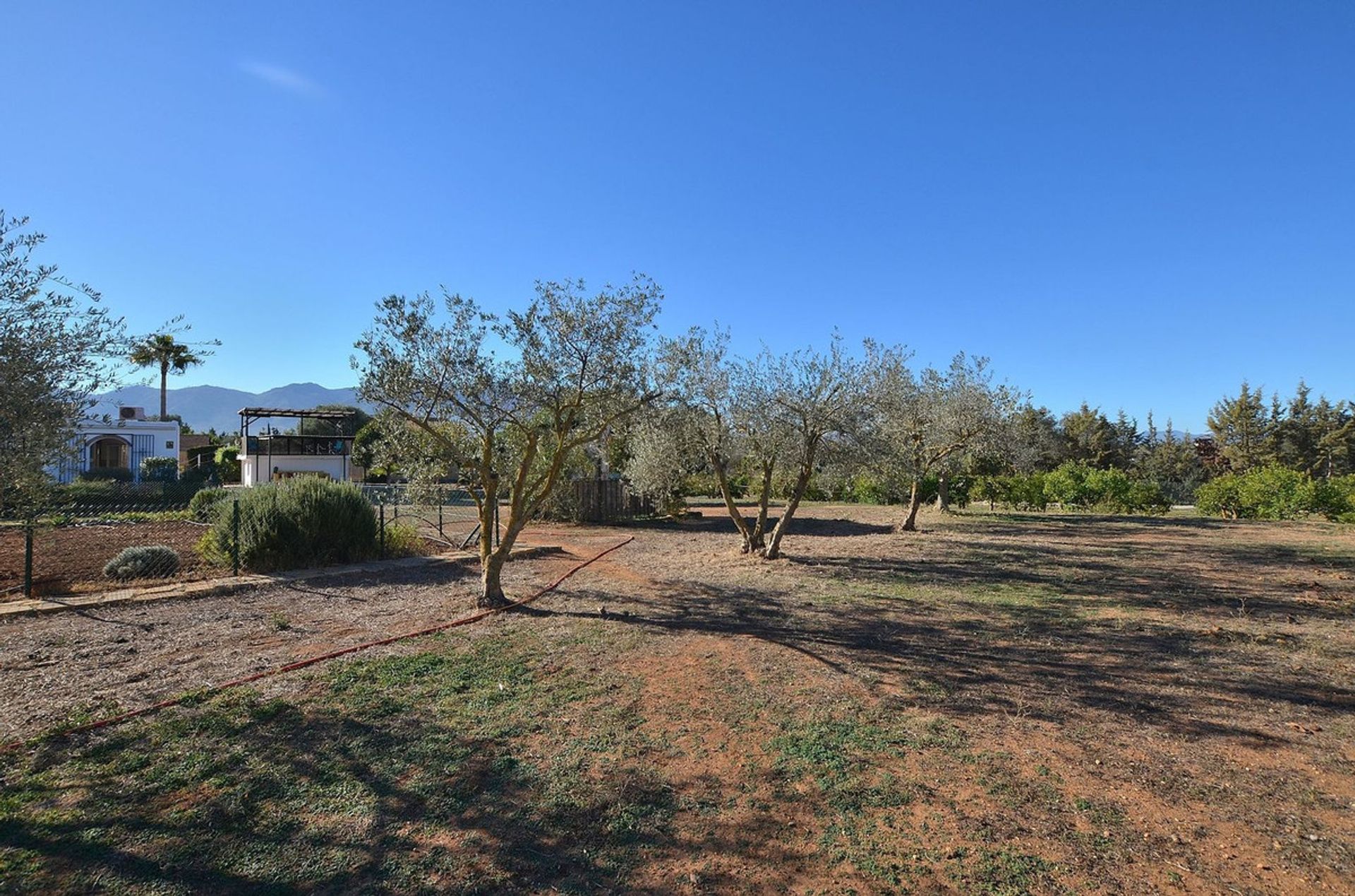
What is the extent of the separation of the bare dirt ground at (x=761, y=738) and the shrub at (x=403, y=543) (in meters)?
2.75

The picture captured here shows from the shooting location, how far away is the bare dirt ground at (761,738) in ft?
10.5

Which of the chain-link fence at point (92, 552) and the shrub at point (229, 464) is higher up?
the shrub at point (229, 464)

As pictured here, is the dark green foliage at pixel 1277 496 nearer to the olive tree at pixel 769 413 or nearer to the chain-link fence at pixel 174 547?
the olive tree at pixel 769 413

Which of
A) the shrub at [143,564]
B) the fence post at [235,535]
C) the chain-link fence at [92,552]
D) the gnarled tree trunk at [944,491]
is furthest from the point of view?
the gnarled tree trunk at [944,491]

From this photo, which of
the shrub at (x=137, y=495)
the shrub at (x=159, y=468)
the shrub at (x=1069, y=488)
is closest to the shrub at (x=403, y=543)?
the shrub at (x=137, y=495)

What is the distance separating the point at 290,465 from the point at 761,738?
32430mm

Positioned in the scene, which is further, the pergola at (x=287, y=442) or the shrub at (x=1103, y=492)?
the pergola at (x=287, y=442)

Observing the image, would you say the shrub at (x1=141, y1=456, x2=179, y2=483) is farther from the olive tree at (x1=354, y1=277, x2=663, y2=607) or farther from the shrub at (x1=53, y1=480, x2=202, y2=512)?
the olive tree at (x1=354, y1=277, x2=663, y2=607)

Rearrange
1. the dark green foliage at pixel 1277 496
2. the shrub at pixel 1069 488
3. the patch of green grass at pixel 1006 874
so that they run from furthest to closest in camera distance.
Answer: the shrub at pixel 1069 488
the dark green foliage at pixel 1277 496
the patch of green grass at pixel 1006 874

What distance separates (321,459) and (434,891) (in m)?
33.2

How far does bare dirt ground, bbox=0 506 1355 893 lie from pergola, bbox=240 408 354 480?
2537cm

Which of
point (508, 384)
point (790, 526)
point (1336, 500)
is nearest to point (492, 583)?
point (508, 384)

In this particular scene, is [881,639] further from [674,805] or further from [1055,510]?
[1055,510]

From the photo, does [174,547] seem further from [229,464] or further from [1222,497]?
[1222,497]
